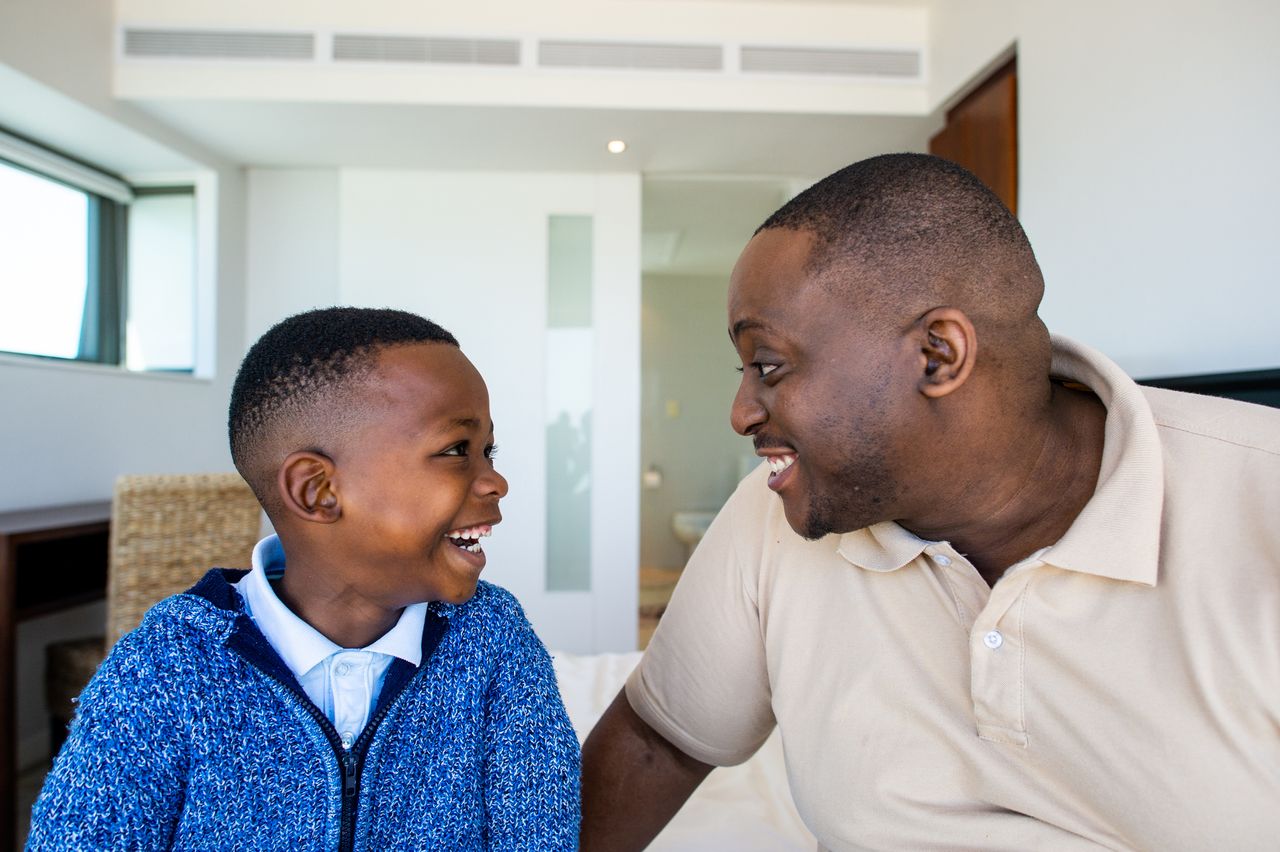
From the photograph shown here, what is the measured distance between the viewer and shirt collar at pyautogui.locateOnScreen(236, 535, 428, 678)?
79cm

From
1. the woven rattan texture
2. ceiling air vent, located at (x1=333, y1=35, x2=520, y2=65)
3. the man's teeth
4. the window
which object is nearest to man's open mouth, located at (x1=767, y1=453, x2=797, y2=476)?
the man's teeth

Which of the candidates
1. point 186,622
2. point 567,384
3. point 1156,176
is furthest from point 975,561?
point 567,384

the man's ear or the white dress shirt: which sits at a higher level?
the man's ear

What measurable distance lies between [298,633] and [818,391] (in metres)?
0.58

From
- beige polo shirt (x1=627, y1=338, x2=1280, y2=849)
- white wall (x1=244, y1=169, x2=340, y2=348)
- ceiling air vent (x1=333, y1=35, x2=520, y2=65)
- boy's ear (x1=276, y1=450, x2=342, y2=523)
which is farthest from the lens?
white wall (x1=244, y1=169, x2=340, y2=348)

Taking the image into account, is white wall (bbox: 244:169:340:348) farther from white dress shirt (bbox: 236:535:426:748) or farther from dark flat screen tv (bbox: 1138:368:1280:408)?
dark flat screen tv (bbox: 1138:368:1280:408)

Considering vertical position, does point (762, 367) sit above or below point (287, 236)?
below

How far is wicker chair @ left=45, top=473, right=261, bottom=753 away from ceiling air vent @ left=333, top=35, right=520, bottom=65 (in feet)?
5.76

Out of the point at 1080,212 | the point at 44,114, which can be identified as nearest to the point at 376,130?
the point at 44,114

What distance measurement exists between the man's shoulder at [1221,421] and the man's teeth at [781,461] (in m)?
0.34

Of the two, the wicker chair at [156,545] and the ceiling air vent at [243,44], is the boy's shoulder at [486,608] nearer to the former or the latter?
the wicker chair at [156,545]

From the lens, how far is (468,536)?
2.94 feet

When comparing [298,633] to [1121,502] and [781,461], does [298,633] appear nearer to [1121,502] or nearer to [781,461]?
[781,461]

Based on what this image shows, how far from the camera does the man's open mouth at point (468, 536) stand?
2.90 feet
